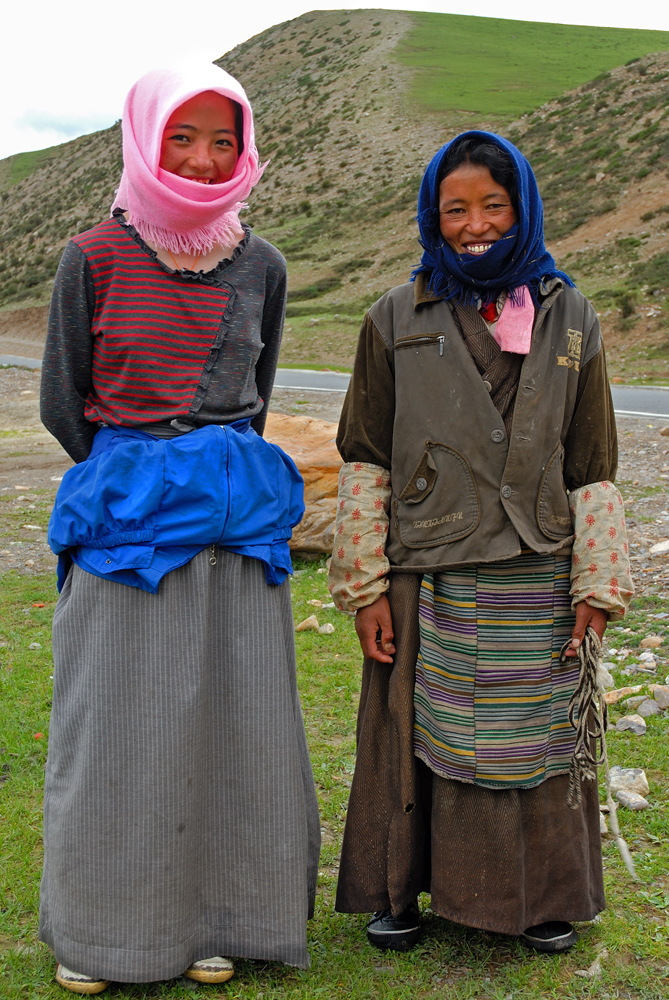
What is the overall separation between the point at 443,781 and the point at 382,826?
0.24 m

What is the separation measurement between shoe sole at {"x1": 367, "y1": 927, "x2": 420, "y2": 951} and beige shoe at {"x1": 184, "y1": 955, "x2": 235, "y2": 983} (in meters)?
0.39

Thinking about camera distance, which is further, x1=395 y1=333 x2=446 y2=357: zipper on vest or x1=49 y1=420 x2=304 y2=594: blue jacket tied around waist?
x1=395 y1=333 x2=446 y2=357: zipper on vest

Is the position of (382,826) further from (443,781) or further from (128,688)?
(128,688)

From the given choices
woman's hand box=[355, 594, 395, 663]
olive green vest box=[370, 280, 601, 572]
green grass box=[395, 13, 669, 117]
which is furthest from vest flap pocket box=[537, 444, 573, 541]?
green grass box=[395, 13, 669, 117]

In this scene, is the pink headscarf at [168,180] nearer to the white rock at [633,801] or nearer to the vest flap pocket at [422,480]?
the vest flap pocket at [422,480]

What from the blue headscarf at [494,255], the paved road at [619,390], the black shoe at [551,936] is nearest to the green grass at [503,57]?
the paved road at [619,390]

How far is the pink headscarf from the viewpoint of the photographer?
211 cm

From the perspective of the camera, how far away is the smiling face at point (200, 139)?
2.16 m

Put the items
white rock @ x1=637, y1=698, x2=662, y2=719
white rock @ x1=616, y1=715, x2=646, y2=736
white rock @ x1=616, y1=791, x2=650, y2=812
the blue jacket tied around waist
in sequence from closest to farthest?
the blue jacket tied around waist
white rock @ x1=616, y1=791, x2=650, y2=812
white rock @ x1=616, y1=715, x2=646, y2=736
white rock @ x1=637, y1=698, x2=662, y2=719

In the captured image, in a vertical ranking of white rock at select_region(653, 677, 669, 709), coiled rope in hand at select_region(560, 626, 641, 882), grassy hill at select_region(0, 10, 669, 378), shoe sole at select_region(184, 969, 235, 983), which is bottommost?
shoe sole at select_region(184, 969, 235, 983)

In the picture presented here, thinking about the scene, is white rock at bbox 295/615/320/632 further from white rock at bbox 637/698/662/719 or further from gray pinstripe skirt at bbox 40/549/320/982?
gray pinstripe skirt at bbox 40/549/320/982

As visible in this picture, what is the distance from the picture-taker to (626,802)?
122 inches

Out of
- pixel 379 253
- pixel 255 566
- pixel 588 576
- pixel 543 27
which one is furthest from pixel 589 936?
pixel 543 27

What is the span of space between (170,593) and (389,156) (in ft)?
149
